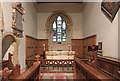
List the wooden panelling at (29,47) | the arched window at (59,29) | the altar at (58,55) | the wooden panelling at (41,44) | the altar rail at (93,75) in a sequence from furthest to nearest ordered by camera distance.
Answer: the arched window at (59,29) → the wooden panelling at (41,44) → the altar at (58,55) → the wooden panelling at (29,47) → the altar rail at (93,75)

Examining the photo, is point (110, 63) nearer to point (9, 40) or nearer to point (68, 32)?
point (9, 40)

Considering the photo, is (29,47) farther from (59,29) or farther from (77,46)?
(77,46)

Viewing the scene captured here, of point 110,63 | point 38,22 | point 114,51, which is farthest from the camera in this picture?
point 38,22

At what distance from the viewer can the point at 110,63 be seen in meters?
4.08

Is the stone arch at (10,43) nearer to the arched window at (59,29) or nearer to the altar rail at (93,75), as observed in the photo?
the altar rail at (93,75)

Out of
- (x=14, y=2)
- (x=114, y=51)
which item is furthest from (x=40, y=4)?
(x=114, y=51)

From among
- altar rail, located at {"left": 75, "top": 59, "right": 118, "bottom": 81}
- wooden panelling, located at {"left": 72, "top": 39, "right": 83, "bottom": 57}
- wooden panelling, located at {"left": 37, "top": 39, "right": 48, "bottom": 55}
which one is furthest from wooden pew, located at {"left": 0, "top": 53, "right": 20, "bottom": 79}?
wooden panelling, located at {"left": 72, "top": 39, "right": 83, "bottom": 57}

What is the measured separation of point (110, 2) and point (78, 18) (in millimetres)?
7296

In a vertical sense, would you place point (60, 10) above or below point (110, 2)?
above

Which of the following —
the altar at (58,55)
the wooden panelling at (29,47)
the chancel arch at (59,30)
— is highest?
the chancel arch at (59,30)

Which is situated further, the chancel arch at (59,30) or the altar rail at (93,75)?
the chancel arch at (59,30)

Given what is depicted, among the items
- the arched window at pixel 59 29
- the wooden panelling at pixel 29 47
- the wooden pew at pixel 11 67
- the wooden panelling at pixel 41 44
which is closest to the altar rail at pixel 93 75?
the wooden pew at pixel 11 67

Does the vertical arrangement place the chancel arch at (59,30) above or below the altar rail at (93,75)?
above

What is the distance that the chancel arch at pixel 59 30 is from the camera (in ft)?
40.4
